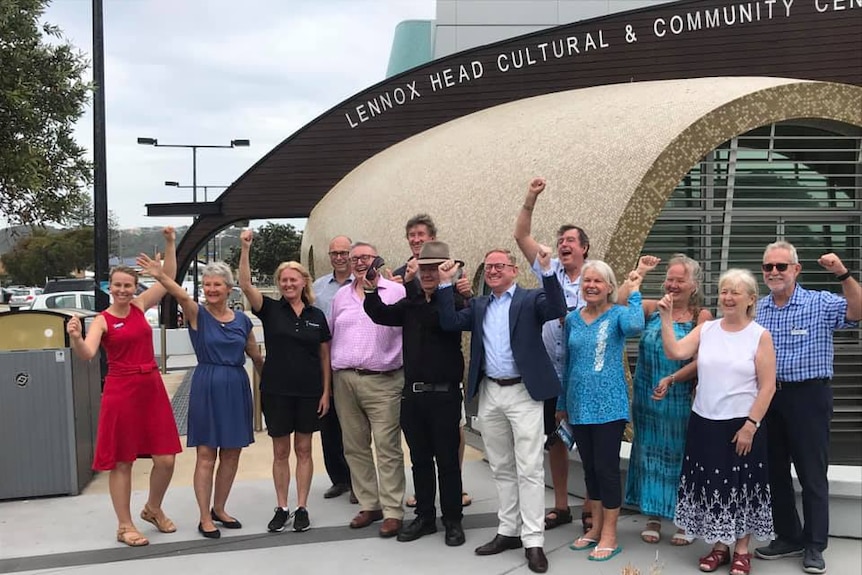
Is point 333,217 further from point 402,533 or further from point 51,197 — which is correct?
point 402,533

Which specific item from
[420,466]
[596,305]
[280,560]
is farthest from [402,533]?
[596,305]

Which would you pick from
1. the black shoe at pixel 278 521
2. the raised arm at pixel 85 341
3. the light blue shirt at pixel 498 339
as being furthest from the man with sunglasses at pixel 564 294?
the raised arm at pixel 85 341

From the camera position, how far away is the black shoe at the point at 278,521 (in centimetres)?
470

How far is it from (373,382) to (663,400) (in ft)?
5.65

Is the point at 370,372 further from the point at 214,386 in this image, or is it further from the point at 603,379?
the point at 603,379

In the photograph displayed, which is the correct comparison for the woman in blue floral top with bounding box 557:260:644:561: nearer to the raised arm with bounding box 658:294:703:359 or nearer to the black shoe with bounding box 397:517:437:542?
the raised arm with bounding box 658:294:703:359

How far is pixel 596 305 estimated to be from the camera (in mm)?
4145

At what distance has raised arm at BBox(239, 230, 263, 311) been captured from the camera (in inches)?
175

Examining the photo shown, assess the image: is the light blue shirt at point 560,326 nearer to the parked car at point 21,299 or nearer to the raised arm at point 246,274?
the raised arm at point 246,274

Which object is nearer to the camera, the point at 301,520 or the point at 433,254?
the point at 433,254

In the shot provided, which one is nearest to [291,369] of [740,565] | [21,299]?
[740,565]

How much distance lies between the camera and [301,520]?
4719 mm

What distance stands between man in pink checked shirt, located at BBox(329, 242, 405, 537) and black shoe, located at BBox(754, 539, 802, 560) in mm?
2077

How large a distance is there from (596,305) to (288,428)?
6.65ft
